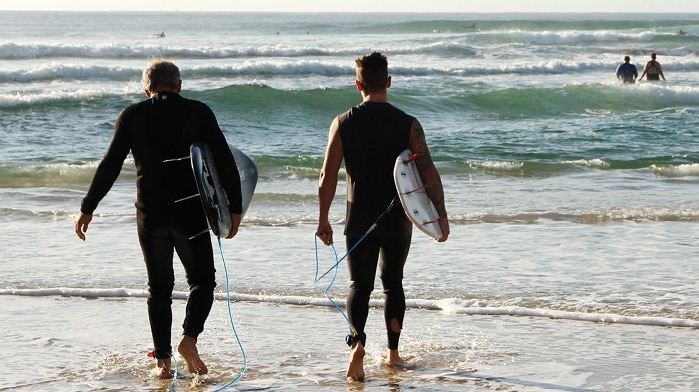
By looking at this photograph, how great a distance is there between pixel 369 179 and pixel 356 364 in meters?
0.84

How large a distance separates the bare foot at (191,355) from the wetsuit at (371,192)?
722mm

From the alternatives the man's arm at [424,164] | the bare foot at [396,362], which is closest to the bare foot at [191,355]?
the bare foot at [396,362]

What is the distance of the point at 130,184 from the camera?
12.7m

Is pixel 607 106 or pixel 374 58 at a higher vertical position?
pixel 374 58

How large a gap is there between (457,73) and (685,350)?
29772 millimetres

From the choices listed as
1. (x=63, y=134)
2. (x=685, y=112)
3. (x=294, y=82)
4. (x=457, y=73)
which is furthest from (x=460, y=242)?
(x=457, y=73)

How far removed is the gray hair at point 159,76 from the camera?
4910 mm

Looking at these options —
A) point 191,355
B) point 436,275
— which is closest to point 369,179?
point 191,355

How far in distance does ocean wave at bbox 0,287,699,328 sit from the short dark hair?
199 centimetres

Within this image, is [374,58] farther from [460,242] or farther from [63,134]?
[63,134]

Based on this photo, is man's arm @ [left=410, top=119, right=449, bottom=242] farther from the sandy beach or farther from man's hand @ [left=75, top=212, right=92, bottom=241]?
man's hand @ [left=75, top=212, right=92, bottom=241]

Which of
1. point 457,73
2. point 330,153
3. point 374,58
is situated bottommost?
point 457,73

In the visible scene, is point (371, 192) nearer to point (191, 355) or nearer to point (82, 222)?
point (191, 355)

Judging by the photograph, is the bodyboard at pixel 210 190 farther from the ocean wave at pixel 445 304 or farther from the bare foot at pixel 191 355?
the ocean wave at pixel 445 304
